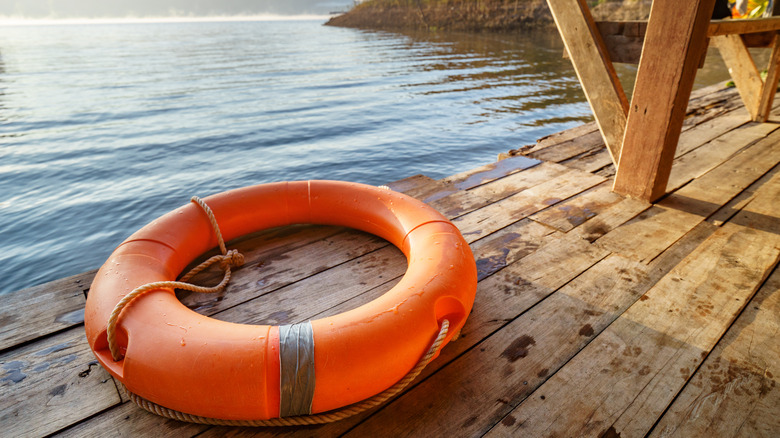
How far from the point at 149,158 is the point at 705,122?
6.85 m

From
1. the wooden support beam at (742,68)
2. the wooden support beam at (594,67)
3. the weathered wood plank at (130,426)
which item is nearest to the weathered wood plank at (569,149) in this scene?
the wooden support beam at (594,67)

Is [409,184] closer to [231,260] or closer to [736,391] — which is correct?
[231,260]

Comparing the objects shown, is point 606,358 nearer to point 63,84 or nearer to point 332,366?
point 332,366

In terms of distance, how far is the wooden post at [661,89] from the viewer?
6.91ft

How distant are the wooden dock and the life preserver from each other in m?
0.11

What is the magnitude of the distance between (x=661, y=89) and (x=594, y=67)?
1.38ft


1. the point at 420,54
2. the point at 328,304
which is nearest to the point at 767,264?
the point at 328,304

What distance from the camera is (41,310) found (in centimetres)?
172

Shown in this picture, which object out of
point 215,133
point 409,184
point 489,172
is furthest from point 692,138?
point 215,133

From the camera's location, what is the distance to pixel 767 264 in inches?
76.7

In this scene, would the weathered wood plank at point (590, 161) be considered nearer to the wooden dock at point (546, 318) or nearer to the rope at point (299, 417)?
the wooden dock at point (546, 318)

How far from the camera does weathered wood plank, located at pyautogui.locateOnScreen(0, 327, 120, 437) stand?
1256 mm

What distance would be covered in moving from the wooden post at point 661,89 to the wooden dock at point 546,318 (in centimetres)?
24

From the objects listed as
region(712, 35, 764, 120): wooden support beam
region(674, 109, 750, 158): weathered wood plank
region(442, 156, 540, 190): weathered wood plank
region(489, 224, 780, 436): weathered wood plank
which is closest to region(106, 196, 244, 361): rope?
region(489, 224, 780, 436): weathered wood plank
